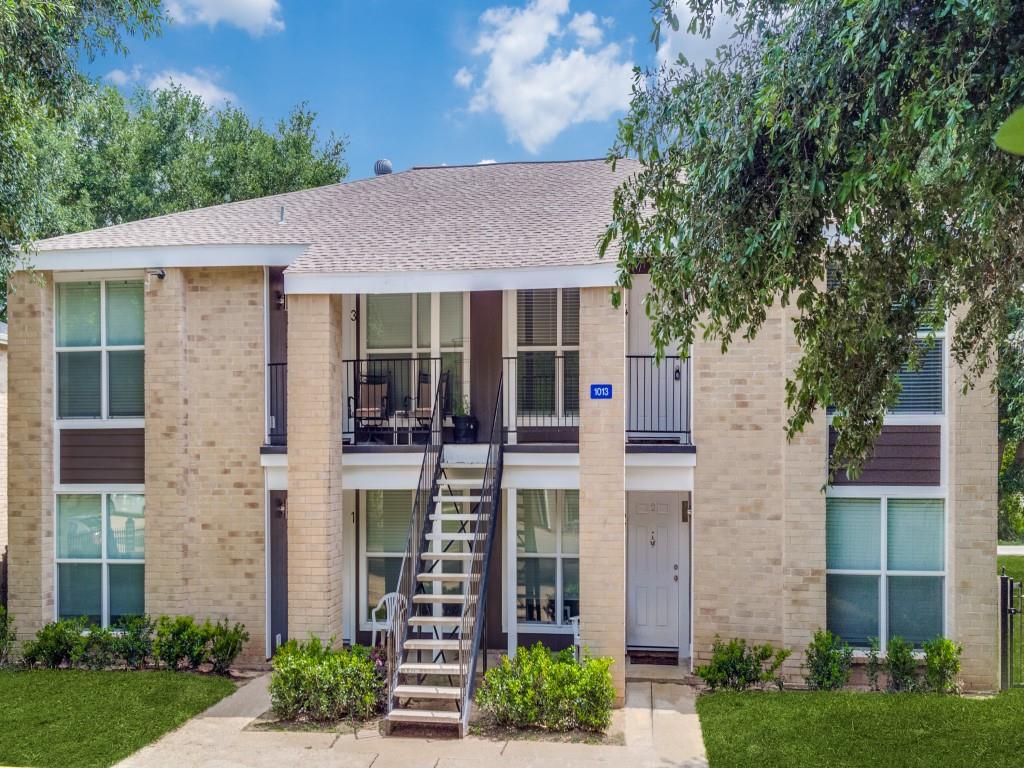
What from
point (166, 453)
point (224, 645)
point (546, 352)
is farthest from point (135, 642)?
point (546, 352)

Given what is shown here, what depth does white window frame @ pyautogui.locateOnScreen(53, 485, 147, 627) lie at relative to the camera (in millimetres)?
11180

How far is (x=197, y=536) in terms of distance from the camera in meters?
11.0

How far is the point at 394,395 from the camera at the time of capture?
1188 cm

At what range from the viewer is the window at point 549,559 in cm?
1140

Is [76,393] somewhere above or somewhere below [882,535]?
above

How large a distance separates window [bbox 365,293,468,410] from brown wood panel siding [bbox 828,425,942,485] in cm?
530

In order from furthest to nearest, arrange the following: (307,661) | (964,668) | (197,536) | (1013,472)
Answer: (1013,472) < (197,536) < (964,668) < (307,661)

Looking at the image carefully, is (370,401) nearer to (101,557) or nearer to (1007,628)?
(101,557)

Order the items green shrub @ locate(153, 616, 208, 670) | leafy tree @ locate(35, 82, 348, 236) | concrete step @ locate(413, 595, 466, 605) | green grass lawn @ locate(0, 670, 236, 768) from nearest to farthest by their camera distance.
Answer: green grass lawn @ locate(0, 670, 236, 768) → concrete step @ locate(413, 595, 466, 605) → green shrub @ locate(153, 616, 208, 670) → leafy tree @ locate(35, 82, 348, 236)

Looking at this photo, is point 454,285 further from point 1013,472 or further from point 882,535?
point 1013,472

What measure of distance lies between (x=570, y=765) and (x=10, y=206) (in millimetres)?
8188

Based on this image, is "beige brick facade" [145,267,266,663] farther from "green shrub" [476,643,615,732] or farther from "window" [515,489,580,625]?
"green shrub" [476,643,615,732]

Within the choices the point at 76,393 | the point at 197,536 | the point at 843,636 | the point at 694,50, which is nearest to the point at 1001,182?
the point at 694,50

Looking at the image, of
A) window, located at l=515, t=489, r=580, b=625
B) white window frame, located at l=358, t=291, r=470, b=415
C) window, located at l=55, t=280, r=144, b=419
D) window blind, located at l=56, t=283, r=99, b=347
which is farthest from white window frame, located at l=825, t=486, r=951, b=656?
window blind, located at l=56, t=283, r=99, b=347
